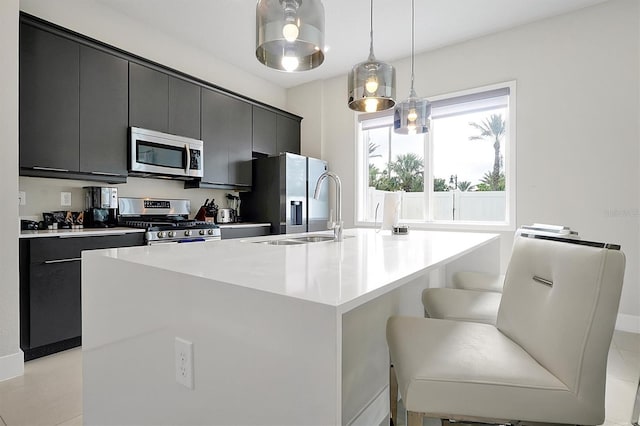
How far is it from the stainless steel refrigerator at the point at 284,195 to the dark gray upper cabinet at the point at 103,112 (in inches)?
61.3

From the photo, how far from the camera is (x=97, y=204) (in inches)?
117

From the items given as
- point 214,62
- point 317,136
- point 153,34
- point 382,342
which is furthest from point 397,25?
point 382,342

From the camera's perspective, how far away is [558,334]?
3.03 ft

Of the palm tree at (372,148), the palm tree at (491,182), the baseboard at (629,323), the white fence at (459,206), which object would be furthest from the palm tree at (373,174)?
the baseboard at (629,323)

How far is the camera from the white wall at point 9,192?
2.04m

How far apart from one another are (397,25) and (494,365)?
3.36 meters

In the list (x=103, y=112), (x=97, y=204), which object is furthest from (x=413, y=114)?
(x=97, y=204)

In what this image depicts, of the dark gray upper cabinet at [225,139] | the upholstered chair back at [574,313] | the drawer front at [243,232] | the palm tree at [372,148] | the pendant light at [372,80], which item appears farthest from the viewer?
the palm tree at [372,148]

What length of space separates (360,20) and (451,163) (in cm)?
183

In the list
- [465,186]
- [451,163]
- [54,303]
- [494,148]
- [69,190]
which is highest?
[494,148]

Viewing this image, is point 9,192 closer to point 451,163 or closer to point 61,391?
point 61,391

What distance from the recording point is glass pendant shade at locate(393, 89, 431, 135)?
8.60 ft

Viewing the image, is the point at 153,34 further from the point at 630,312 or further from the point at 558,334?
the point at 630,312

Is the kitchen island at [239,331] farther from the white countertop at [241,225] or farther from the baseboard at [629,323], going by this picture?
the baseboard at [629,323]
